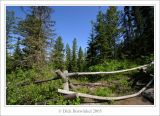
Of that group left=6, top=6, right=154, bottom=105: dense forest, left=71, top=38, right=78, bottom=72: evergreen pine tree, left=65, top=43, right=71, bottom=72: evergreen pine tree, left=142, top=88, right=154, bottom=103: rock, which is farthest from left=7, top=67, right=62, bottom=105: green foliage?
left=65, top=43, right=71, bottom=72: evergreen pine tree

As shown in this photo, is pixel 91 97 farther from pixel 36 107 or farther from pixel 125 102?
pixel 36 107

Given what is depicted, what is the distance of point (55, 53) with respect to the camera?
2123 cm

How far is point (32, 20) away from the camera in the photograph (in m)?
18.4

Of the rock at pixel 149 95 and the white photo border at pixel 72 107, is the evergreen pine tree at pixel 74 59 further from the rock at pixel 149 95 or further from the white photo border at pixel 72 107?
the white photo border at pixel 72 107

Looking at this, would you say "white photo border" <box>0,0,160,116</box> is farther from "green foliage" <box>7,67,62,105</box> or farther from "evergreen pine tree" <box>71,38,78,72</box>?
"evergreen pine tree" <box>71,38,78,72</box>

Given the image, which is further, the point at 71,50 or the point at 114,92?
the point at 71,50

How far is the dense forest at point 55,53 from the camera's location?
8.55 meters

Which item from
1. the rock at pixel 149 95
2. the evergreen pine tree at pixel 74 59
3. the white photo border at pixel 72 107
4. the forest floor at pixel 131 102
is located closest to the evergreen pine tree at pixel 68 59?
the evergreen pine tree at pixel 74 59

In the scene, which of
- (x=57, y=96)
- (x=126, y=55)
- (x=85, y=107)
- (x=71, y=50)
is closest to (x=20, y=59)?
(x=126, y=55)

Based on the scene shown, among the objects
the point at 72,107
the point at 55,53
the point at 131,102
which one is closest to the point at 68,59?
the point at 55,53

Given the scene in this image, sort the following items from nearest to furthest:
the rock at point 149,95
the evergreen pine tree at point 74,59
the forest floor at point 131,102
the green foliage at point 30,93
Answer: the green foliage at point 30,93
the forest floor at point 131,102
the rock at point 149,95
the evergreen pine tree at point 74,59

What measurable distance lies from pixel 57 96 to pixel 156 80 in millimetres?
3315

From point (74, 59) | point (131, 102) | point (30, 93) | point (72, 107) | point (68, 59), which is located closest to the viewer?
point (72, 107)

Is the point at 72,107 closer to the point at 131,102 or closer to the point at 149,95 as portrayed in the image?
the point at 131,102
